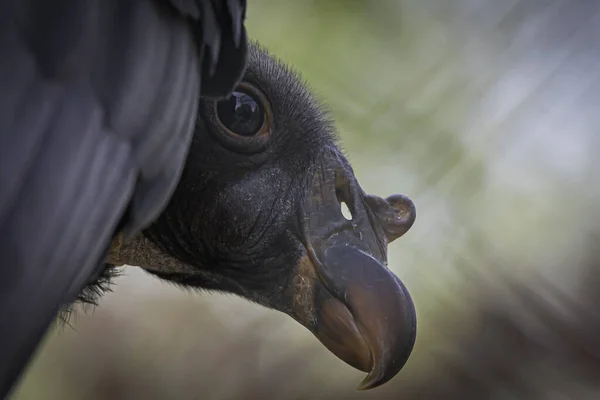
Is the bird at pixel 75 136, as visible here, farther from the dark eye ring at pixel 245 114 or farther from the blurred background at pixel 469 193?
the blurred background at pixel 469 193

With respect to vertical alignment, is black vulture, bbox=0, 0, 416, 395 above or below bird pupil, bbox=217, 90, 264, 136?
below

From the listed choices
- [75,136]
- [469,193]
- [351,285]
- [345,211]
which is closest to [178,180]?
[75,136]

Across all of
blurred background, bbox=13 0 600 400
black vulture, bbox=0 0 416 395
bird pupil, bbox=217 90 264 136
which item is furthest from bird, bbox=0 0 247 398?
blurred background, bbox=13 0 600 400

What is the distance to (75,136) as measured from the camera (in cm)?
60

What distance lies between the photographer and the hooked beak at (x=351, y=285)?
0.98m

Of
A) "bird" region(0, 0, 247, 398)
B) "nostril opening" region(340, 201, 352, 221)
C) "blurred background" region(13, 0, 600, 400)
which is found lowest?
"bird" region(0, 0, 247, 398)

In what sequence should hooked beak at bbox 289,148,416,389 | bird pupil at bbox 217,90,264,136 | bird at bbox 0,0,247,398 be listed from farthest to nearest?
bird pupil at bbox 217,90,264,136, hooked beak at bbox 289,148,416,389, bird at bbox 0,0,247,398

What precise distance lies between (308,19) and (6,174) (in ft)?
5.64

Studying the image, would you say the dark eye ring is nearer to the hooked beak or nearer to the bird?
the hooked beak

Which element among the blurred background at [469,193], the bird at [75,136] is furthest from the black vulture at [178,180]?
the blurred background at [469,193]

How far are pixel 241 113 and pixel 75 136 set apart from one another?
0.53 metres

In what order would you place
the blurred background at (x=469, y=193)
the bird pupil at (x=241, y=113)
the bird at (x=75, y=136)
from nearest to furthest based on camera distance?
1. the bird at (x=75, y=136)
2. the bird pupil at (x=241, y=113)
3. the blurred background at (x=469, y=193)

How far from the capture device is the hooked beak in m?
0.98

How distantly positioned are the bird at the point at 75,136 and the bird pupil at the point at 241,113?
36cm
